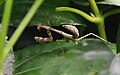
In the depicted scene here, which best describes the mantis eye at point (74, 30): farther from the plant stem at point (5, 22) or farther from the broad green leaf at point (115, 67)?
the plant stem at point (5, 22)

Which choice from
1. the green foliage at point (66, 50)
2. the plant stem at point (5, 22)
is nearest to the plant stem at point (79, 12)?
the green foliage at point (66, 50)

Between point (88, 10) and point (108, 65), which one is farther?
point (88, 10)

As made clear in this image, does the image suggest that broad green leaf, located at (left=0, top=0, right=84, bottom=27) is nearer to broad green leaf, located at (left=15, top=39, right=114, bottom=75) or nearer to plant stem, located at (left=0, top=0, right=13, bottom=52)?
broad green leaf, located at (left=15, top=39, right=114, bottom=75)

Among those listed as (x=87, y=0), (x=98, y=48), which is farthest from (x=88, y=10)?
(x=98, y=48)

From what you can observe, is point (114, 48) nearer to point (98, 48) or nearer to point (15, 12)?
point (98, 48)

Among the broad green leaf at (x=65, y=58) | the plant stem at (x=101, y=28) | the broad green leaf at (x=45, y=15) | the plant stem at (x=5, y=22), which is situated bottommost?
the broad green leaf at (x=65, y=58)

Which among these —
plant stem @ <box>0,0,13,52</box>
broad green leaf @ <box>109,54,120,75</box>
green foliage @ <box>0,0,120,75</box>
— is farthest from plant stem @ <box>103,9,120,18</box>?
plant stem @ <box>0,0,13,52</box>
